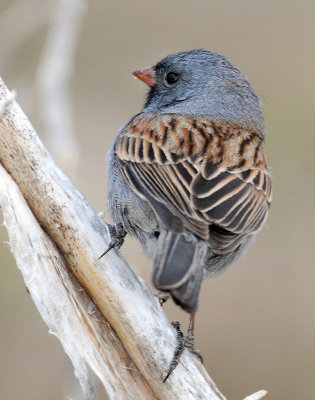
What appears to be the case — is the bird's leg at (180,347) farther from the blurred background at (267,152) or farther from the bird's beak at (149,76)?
the bird's beak at (149,76)

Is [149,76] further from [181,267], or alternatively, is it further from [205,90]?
[181,267]

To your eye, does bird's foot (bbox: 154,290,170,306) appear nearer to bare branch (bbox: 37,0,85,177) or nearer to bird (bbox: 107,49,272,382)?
bird (bbox: 107,49,272,382)

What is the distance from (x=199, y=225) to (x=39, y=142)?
0.74 metres

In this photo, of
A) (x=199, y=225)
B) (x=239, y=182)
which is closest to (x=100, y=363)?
(x=199, y=225)

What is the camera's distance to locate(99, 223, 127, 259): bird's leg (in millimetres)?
3247

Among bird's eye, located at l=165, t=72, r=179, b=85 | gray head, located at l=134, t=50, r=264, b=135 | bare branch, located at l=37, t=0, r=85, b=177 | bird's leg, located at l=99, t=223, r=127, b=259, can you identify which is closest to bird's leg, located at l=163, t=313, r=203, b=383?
bird's leg, located at l=99, t=223, r=127, b=259

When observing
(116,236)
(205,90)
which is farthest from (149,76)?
(116,236)

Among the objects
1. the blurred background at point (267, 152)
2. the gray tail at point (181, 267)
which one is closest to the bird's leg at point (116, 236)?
the gray tail at point (181, 267)

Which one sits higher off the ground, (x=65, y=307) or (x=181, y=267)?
(x=181, y=267)

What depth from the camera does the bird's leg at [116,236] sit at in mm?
3247

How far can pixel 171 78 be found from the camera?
4.55 metres

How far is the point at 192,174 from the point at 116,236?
0.44 metres

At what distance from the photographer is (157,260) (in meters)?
3.00

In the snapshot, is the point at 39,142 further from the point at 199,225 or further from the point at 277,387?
the point at 277,387
